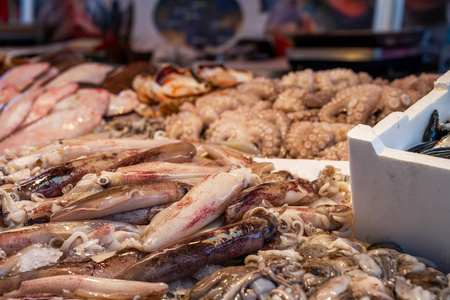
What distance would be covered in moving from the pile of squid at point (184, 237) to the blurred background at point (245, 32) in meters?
4.54

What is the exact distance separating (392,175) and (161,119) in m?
2.76

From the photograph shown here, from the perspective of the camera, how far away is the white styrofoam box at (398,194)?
1.87 metres

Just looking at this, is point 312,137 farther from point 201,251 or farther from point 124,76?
point 124,76

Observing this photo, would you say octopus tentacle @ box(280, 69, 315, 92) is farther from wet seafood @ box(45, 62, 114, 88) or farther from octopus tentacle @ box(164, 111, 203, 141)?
wet seafood @ box(45, 62, 114, 88)

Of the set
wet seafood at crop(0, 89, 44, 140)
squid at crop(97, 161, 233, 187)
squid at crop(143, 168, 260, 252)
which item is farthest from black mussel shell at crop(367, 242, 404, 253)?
wet seafood at crop(0, 89, 44, 140)

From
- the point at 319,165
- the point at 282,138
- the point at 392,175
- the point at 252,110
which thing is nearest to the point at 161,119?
the point at 252,110

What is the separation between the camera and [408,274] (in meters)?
1.83

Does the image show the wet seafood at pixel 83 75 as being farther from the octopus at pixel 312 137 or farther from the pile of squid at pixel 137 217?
the octopus at pixel 312 137

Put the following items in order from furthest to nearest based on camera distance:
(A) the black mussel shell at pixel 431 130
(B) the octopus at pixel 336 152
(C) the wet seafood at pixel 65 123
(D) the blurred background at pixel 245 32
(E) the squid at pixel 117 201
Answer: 1. (D) the blurred background at pixel 245 32
2. (C) the wet seafood at pixel 65 123
3. (B) the octopus at pixel 336 152
4. (A) the black mussel shell at pixel 431 130
5. (E) the squid at pixel 117 201

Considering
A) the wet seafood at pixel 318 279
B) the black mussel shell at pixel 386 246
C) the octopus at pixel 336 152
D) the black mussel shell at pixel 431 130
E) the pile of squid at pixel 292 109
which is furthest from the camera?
the pile of squid at pixel 292 109

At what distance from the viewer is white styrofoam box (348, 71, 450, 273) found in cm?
187

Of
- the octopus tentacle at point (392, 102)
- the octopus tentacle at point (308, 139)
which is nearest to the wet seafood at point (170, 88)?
the octopus tentacle at point (308, 139)

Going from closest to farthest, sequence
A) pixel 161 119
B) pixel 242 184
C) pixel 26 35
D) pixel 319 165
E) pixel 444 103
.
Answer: pixel 242 184 < pixel 444 103 < pixel 319 165 < pixel 161 119 < pixel 26 35

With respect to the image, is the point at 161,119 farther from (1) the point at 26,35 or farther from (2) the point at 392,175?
(1) the point at 26,35
